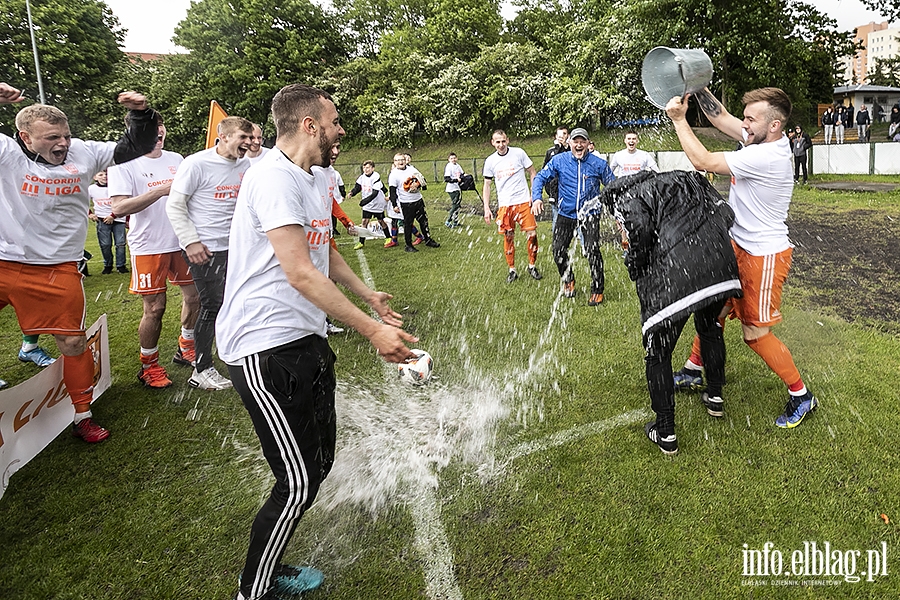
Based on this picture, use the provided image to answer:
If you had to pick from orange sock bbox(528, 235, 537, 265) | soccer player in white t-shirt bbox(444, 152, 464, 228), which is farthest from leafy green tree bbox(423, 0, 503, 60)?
orange sock bbox(528, 235, 537, 265)

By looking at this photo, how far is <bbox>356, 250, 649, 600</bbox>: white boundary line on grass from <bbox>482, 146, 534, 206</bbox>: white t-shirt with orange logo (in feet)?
15.5

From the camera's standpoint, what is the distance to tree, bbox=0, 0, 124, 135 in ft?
125

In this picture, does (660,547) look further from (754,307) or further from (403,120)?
(403,120)

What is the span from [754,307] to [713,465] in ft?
3.53

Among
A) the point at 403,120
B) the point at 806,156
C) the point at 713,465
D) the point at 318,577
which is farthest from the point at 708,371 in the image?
the point at 403,120

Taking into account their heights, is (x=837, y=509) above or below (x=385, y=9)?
below

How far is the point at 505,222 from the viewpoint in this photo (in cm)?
841

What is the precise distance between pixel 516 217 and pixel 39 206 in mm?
6002

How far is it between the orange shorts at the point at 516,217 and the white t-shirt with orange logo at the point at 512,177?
7 cm

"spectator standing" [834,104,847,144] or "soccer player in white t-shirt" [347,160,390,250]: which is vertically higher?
"spectator standing" [834,104,847,144]

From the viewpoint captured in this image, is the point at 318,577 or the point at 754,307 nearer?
the point at 318,577

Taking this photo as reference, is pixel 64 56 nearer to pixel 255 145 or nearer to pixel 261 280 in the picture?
pixel 255 145

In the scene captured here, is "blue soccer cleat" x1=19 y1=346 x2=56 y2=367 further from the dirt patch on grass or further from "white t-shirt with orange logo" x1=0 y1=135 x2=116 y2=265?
the dirt patch on grass

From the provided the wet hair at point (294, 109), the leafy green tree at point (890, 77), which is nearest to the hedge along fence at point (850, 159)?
the wet hair at point (294, 109)
